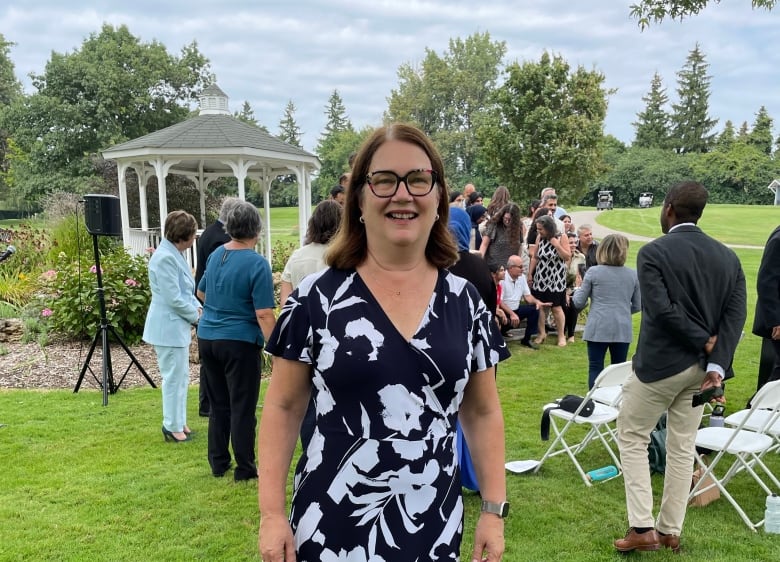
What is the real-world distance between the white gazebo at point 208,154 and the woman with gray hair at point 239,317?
8.22 metres

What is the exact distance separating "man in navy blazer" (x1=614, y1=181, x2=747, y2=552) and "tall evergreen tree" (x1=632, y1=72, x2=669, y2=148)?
7290 centimetres

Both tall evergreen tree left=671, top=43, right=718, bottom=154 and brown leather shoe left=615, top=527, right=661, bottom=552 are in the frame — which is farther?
tall evergreen tree left=671, top=43, right=718, bottom=154

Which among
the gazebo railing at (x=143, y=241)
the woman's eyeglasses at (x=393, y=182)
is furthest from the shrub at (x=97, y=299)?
the woman's eyeglasses at (x=393, y=182)

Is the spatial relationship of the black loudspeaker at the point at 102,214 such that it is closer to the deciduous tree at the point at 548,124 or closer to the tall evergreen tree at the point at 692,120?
the deciduous tree at the point at 548,124

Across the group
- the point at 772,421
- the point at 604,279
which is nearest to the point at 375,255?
the point at 772,421

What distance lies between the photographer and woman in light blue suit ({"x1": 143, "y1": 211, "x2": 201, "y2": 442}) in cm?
487

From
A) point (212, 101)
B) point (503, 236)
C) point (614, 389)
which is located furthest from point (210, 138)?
point (614, 389)

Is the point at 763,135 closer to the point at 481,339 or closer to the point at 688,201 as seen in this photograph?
the point at 688,201

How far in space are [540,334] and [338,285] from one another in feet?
26.1

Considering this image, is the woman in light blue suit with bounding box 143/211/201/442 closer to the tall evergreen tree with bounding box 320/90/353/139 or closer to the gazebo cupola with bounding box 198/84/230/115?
the gazebo cupola with bounding box 198/84/230/115

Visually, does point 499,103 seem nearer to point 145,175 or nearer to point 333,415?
point 145,175

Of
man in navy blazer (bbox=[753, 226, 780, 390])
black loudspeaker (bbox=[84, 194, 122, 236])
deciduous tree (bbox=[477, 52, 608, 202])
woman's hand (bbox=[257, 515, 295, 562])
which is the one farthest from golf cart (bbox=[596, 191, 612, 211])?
woman's hand (bbox=[257, 515, 295, 562])

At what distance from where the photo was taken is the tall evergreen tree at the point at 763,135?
55844 millimetres

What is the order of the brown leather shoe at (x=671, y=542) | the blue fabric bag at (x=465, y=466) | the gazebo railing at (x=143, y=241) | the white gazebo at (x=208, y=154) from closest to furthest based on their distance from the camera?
the brown leather shoe at (x=671, y=542) → the blue fabric bag at (x=465, y=466) → the white gazebo at (x=208, y=154) → the gazebo railing at (x=143, y=241)
